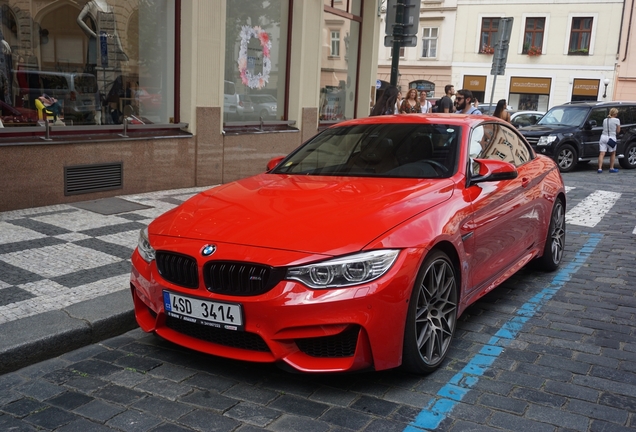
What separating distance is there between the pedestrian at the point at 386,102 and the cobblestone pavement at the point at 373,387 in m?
4.97

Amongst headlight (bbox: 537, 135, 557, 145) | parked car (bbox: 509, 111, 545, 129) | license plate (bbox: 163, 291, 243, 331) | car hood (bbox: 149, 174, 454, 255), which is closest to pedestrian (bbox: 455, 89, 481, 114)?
headlight (bbox: 537, 135, 557, 145)

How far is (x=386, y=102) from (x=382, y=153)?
500 cm

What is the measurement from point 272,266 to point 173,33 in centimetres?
759

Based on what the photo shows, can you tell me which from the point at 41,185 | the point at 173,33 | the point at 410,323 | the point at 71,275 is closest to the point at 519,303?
the point at 410,323

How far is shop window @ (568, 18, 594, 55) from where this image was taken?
134ft

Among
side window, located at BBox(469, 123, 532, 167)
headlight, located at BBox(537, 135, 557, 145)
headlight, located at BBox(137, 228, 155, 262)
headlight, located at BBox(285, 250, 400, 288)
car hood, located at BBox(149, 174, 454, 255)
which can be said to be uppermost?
side window, located at BBox(469, 123, 532, 167)

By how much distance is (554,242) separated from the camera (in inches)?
257

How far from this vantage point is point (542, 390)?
3.80 meters

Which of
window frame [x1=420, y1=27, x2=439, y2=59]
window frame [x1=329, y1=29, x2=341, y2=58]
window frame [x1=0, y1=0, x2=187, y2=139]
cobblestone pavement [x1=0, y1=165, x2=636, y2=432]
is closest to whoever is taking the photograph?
cobblestone pavement [x1=0, y1=165, x2=636, y2=432]

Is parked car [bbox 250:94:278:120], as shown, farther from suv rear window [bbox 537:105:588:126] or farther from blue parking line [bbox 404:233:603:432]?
suv rear window [bbox 537:105:588:126]

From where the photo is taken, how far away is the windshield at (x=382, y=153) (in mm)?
4828

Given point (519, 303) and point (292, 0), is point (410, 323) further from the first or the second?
point (292, 0)

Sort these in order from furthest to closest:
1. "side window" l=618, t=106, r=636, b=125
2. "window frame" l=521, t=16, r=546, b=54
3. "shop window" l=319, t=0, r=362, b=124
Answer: "window frame" l=521, t=16, r=546, b=54
"side window" l=618, t=106, r=636, b=125
"shop window" l=319, t=0, r=362, b=124

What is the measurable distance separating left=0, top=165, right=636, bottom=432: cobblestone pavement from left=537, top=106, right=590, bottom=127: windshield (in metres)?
13.2
